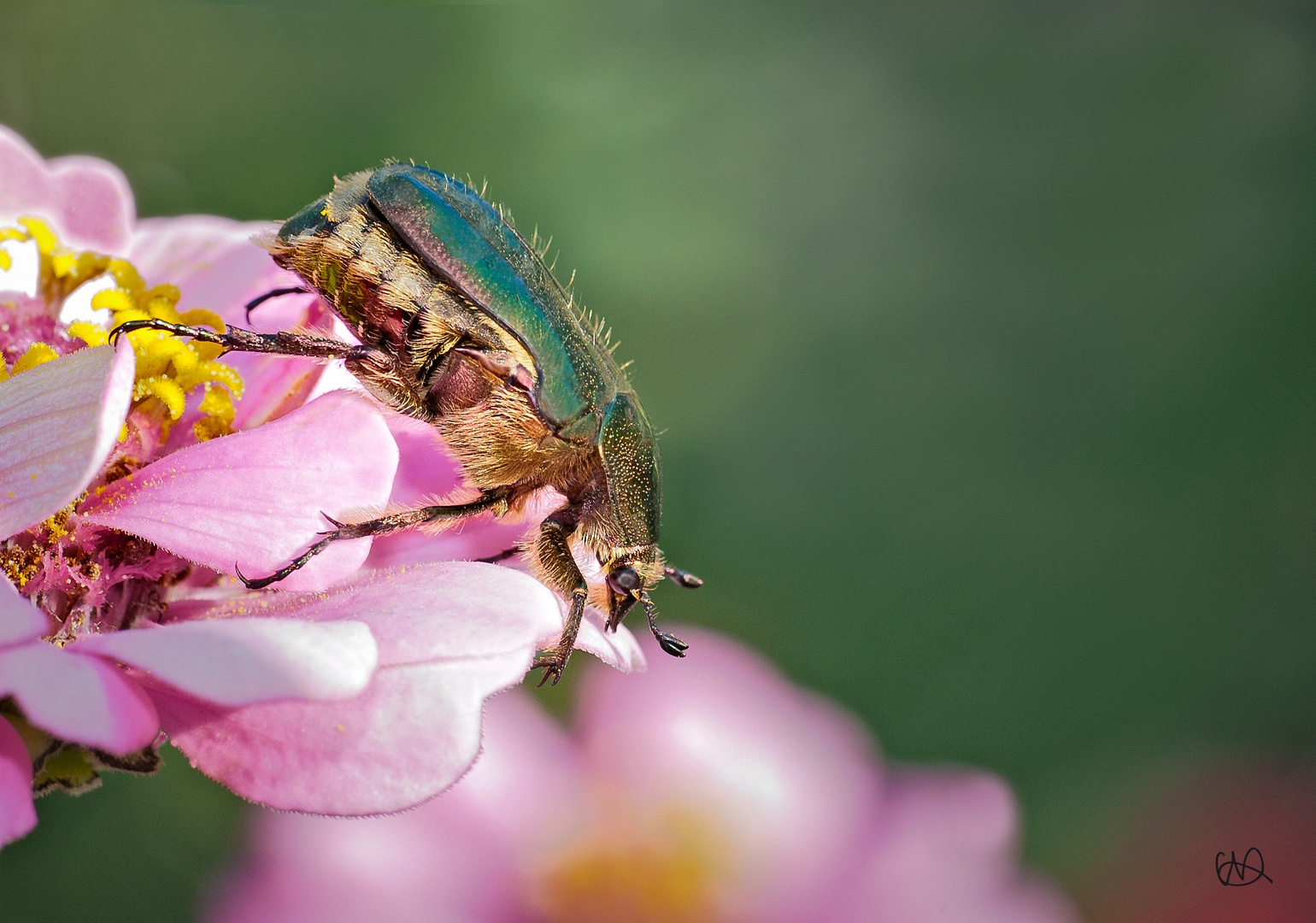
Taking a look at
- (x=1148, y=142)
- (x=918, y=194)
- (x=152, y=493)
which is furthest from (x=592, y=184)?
(x=152, y=493)

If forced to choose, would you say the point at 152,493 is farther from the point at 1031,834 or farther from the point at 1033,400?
the point at 1033,400

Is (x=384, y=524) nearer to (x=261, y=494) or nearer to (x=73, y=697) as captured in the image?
(x=261, y=494)

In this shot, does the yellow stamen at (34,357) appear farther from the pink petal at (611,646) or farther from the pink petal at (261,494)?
the pink petal at (611,646)

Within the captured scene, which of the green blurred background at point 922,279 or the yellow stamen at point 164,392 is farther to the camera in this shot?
the green blurred background at point 922,279
